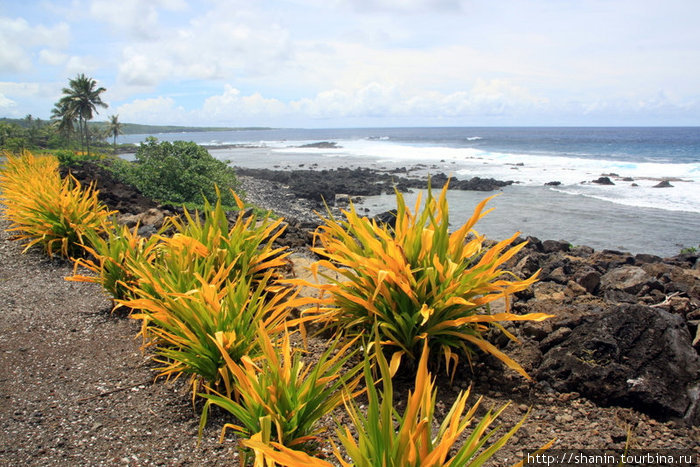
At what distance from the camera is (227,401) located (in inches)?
81.4

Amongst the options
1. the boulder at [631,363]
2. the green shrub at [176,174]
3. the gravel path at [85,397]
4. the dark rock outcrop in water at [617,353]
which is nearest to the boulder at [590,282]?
the dark rock outcrop in water at [617,353]

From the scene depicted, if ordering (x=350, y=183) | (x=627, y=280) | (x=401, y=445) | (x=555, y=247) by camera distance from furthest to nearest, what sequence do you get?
(x=350, y=183) < (x=555, y=247) < (x=627, y=280) < (x=401, y=445)

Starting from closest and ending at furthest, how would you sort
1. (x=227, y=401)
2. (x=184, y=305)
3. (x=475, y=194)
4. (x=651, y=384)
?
(x=227, y=401)
(x=651, y=384)
(x=184, y=305)
(x=475, y=194)

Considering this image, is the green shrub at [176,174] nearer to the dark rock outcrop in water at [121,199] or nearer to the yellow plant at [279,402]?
the dark rock outcrop in water at [121,199]

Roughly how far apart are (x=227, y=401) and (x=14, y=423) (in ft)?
3.98

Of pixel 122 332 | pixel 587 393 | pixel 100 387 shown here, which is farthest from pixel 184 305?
pixel 587 393

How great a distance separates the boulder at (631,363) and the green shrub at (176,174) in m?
10.3

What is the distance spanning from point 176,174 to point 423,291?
11.5 m

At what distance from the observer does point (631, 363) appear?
8.53 ft

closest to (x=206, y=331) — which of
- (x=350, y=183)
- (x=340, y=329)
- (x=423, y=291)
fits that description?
(x=340, y=329)

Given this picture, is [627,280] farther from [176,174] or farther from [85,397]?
[176,174]

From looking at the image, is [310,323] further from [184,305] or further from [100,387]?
[100,387]

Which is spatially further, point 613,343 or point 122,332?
point 122,332

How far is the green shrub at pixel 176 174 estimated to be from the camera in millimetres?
12414
